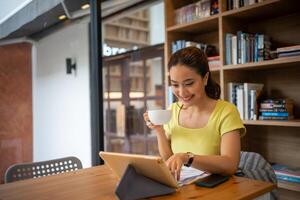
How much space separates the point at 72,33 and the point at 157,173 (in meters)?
2.76

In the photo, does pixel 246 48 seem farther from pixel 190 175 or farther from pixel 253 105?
pixel 190 175

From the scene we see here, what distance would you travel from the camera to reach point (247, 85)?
2.17m

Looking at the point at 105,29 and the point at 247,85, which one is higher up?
the point at 105,29

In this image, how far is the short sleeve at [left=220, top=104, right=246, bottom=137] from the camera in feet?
4.01

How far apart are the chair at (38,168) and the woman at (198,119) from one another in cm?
51

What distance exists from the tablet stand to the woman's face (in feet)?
1.58

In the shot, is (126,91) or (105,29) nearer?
(105,29)

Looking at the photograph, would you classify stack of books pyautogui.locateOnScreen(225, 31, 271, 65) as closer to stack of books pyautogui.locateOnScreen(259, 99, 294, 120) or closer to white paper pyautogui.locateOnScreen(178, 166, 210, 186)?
stack of books pyautogui.locateOnScreen(259, 99, 294, 120)

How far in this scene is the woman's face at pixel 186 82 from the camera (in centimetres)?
127

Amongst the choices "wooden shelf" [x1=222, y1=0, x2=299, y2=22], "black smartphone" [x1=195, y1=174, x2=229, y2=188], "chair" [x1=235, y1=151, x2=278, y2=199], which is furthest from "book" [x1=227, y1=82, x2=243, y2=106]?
"black smartphone" [x1=195, y1=174, x2=229, y2=188]

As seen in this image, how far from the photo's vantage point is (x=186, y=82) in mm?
1271

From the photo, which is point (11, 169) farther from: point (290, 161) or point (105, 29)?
point (105, 29)

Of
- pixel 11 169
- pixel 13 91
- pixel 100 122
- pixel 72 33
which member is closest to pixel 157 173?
pixel 11 169

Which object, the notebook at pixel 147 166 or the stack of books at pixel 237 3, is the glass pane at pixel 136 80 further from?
the notebook at pixel 147 166
